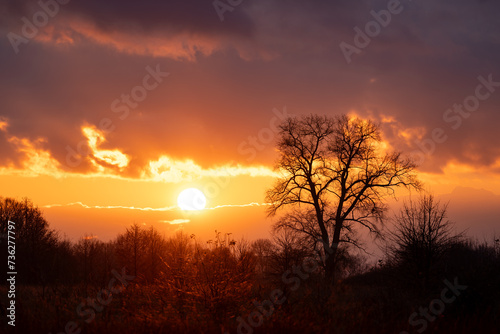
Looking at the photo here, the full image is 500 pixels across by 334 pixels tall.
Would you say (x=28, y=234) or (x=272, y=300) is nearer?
(x=272, y=300)

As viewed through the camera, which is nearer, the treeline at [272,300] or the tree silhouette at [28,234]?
the treeline at [272,300]

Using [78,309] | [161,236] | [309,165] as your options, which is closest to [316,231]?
[309,165]

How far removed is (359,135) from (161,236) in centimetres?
4505

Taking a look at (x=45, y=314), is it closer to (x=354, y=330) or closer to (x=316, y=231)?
(x=354, y=330)

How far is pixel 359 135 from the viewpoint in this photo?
3359 cm

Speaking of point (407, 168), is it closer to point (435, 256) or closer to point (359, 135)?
point (359, 135)

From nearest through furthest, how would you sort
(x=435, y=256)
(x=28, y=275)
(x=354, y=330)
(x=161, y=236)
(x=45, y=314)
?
1. (x=354, y=330)
2. (x=45, y=314)
3. (x=435, y=256)
4. (x=28, y=275)
5. (x=161, y=236)

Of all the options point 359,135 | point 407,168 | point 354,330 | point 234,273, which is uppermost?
point 359,135

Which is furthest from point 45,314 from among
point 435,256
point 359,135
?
point 359,135

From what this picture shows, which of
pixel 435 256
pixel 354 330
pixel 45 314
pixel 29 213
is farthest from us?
pixel 29 213

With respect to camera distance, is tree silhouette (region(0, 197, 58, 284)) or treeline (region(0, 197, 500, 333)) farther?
tree silhouette (region(0, 197, 58, 284))

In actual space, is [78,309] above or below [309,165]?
below

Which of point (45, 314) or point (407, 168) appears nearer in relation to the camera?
point (45, 314)

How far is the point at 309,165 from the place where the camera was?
34.1 meters
